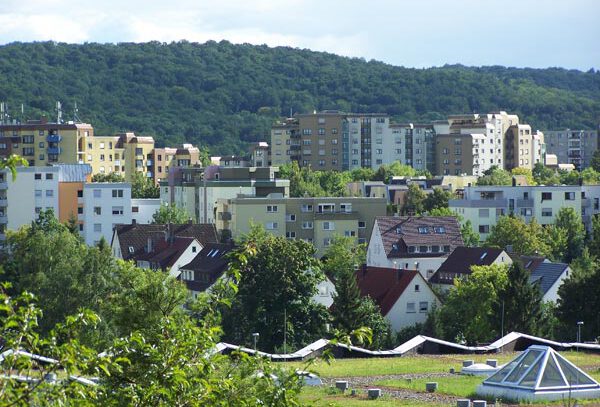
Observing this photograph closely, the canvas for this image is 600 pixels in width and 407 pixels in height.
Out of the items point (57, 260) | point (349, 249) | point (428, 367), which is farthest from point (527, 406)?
point (349, 249)

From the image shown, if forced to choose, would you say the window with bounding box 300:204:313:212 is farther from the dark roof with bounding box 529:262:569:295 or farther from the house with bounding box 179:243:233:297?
the dark roof with bounding box 529:262:569:295

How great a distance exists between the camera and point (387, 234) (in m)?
76.1

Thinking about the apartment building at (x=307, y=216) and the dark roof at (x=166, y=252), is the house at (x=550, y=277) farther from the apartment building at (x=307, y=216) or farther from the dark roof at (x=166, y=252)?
the apartment building at (x=307, y=216)

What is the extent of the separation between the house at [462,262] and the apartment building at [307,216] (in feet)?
55.6

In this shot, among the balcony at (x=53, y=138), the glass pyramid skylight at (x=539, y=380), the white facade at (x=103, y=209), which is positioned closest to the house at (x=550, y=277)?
the glass pyramid skylight at (x=539, y=380)

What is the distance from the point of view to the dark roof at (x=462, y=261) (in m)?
67.0

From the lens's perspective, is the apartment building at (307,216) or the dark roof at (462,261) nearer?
the dark roof at (462,261)

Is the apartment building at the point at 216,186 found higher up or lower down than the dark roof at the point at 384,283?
higher up

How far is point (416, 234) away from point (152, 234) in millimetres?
14456

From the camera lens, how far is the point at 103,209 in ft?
305

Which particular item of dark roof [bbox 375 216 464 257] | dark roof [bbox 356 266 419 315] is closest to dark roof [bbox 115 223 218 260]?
dark roof [bbox 375 216 464 257]

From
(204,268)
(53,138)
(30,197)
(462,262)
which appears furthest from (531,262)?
(53,138)

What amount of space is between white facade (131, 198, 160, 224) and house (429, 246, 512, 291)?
3386 cm

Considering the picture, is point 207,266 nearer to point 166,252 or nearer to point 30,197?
point 166,252
